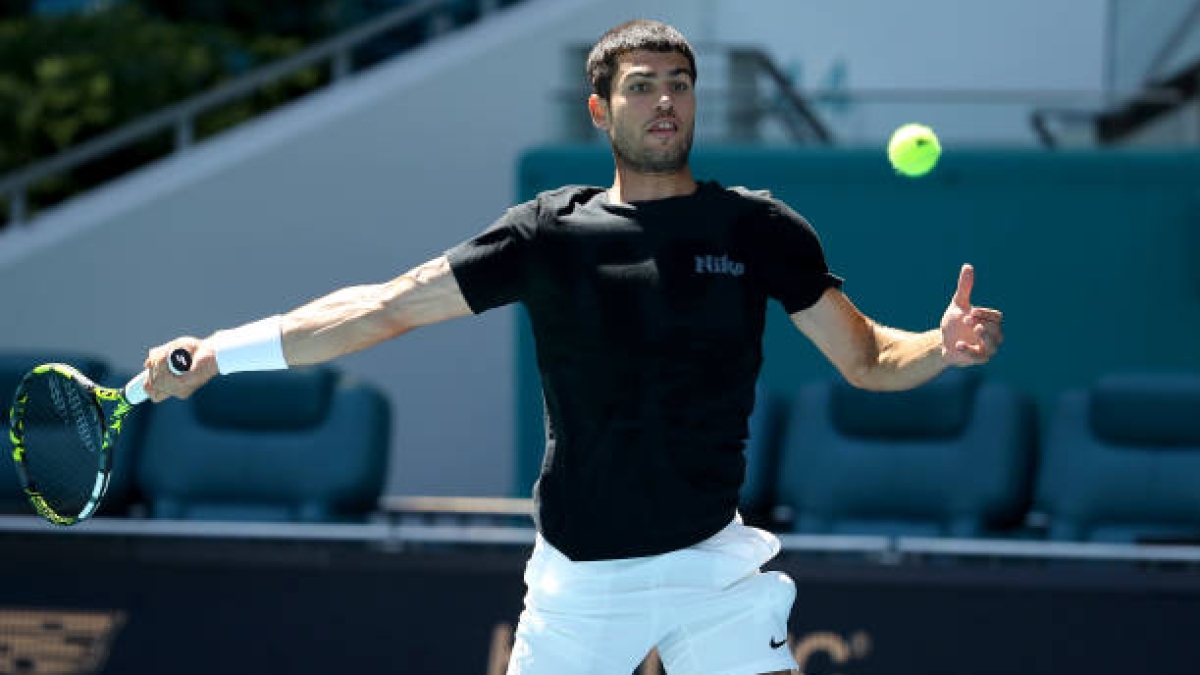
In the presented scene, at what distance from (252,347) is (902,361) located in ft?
4.55

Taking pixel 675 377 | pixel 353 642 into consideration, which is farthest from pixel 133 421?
pixel 675 377

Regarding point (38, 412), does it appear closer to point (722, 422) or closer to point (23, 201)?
point (722, 422)

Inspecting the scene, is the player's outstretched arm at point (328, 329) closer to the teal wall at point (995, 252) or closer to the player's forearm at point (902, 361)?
the player's forearm at point (902, 361)

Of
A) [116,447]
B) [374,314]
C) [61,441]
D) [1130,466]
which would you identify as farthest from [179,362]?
[1130,466]

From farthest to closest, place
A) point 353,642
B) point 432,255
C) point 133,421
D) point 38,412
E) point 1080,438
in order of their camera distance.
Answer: point 432,255, point 133,421, point 1080,438, point 353,642, point 38,412

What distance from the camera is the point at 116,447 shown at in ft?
23.5

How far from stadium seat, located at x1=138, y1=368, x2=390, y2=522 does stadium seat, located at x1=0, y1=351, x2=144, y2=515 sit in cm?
Answer: 8

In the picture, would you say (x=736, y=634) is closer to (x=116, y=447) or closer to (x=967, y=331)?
(x=967, y=331)

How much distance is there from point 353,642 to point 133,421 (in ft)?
6.62

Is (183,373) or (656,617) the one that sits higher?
(183,373)

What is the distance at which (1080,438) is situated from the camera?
6613 millimetres

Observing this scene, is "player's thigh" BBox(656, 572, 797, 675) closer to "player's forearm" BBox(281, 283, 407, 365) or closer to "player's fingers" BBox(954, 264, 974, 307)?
"player's fingers" BBox(954, 264, 974, 307)

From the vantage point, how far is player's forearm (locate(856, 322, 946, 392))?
3588 millimetres

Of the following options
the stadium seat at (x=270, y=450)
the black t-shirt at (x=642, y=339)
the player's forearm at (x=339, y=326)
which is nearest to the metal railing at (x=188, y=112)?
the stadium seat at (x=270, y=450)
